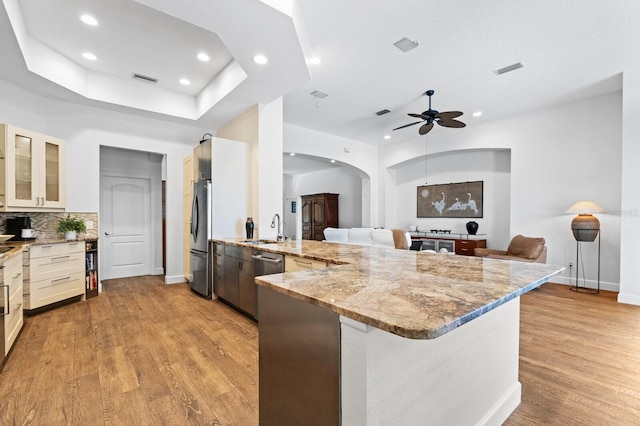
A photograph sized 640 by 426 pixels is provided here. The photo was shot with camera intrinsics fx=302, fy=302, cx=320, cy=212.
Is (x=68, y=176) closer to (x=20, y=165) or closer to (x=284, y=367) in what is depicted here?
(x=20, y=165)

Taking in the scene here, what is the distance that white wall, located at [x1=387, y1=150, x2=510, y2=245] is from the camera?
6367 millimetres

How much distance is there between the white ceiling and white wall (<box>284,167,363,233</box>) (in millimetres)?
4347

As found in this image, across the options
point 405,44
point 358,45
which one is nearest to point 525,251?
point 405,44

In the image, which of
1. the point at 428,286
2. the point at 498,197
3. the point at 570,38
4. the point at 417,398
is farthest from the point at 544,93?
the point at 417,398

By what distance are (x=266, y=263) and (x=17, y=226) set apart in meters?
3.37

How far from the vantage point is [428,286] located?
130 cm

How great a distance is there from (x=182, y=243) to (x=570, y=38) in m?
6.05

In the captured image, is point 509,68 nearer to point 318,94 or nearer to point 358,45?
point 358,45

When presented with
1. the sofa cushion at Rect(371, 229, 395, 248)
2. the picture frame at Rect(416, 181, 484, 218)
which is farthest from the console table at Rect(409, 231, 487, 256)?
the sofa cushion at Rect(371, 229, 395, 248)

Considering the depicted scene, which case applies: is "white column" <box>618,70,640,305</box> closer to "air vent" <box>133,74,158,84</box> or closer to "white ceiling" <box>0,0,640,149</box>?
"white ceiling" <box>0,0,640,149</box>

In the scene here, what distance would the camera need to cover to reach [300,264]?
2.63 meters


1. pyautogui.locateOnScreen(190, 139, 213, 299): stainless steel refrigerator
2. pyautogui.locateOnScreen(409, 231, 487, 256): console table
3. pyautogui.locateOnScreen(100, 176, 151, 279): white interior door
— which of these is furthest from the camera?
pyautogui.locateOnScreen(409, 231, 487, 256): console table

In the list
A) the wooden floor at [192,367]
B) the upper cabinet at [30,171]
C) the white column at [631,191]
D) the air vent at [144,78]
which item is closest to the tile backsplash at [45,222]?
the upper cabinet at [30,171]

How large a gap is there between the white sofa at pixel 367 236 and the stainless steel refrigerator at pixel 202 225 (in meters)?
1.97
